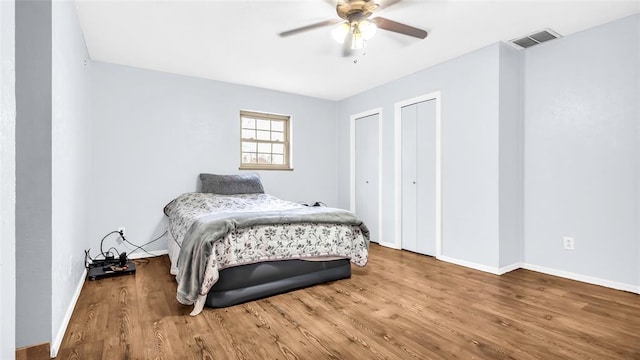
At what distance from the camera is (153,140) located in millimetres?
4000

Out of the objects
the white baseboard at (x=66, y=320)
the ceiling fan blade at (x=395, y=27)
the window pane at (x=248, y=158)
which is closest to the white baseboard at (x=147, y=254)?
the white baseboard at (x=66, y=320)

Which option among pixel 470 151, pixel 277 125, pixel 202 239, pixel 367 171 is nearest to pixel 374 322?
pixel 202 239

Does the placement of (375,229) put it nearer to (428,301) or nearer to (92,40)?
(428,301)

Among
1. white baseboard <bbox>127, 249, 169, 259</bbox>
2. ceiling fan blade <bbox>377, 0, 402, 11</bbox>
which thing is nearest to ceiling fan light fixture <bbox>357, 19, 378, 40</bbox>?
ceiling fan blade <bbox>377, 0, 402, 11</bbox>

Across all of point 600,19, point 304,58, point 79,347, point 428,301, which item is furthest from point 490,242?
point 79,347

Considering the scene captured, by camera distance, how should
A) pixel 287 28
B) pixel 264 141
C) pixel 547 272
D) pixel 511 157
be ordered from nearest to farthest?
pixel 287 28 → pixel 547 272 → pixel 511 157 → pixel 264 141

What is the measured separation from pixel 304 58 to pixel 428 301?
2.77 meters

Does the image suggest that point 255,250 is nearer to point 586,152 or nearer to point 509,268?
point 509,268

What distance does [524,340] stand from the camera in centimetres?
190

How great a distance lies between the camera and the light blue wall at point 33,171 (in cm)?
159

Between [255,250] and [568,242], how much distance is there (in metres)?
2.97

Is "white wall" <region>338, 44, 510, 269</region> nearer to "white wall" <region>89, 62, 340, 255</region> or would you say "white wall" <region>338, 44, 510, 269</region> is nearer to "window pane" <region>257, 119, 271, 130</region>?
"window pane" <region>257, 119, 271, 130</region>

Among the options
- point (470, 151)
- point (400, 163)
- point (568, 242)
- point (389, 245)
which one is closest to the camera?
point (568, 242)
